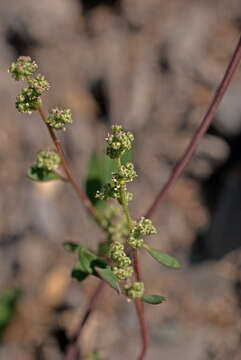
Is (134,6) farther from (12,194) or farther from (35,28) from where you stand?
(12,194)

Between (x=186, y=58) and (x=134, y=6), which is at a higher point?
(x=134, y=6)

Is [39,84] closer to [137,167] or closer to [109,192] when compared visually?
[109,192]

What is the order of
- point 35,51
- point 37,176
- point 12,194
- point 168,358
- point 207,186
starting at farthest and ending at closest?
point 35,51, point 12,194, point 207,186, point 168,358, point 37,176

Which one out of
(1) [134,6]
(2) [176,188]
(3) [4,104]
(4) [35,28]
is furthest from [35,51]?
(2) [176,188]

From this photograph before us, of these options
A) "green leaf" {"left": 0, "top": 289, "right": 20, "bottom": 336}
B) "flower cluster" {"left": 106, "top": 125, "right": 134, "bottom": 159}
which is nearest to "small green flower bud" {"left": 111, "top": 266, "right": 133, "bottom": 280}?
"flower cluster" {"left": 106, "top": 125, "right": 134, "bottom": 159}

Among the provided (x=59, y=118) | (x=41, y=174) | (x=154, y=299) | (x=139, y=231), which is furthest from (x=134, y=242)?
(x=41, y=174)

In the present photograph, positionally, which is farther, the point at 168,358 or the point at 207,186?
the point at 207,186

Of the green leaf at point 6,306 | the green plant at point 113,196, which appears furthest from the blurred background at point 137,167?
the green plant at point 113,196
